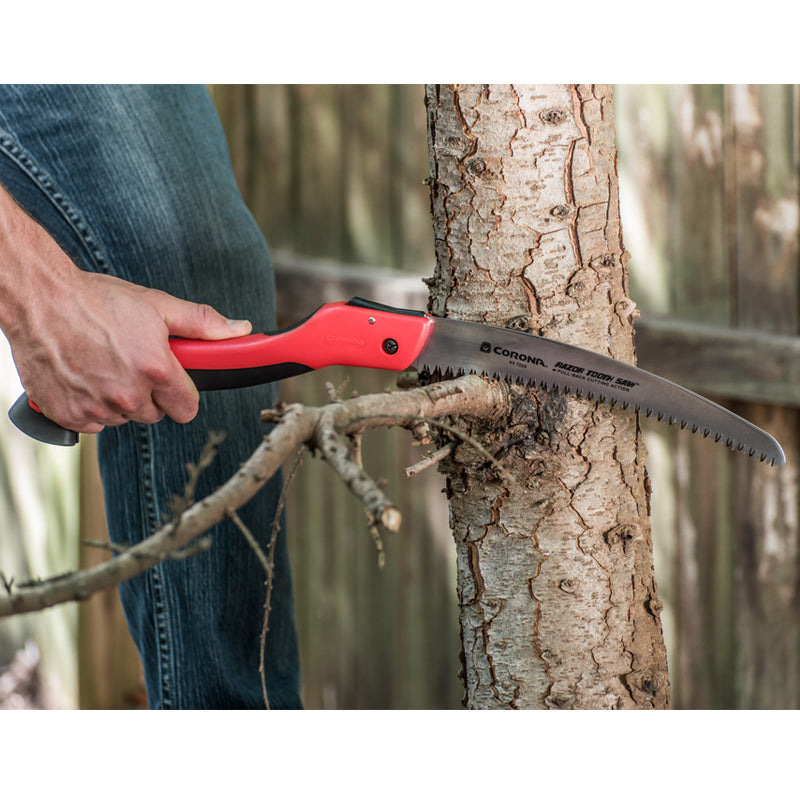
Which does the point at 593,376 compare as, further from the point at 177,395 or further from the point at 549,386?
A: the point at 177,395

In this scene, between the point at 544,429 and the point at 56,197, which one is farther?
the point at 56,197

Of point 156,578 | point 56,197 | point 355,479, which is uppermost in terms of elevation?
point 56,197

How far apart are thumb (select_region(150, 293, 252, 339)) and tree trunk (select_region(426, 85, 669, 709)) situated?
9.8 inches

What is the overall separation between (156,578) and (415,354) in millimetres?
488

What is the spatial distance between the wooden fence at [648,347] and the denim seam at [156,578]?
845 mm

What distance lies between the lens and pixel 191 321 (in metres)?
0.93

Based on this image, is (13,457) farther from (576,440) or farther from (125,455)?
(576,440)

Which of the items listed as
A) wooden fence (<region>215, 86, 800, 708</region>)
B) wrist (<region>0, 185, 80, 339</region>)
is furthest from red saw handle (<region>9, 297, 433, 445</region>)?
wooden fence (<region>215, 86, 800, 708</region>)

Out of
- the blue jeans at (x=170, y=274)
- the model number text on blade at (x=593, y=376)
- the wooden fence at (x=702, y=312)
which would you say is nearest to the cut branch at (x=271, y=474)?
the model number text on blade at (x=593, y=376)

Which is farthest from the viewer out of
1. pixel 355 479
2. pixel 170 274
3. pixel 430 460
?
pixel 170 274

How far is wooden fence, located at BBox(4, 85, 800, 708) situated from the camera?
154 cm

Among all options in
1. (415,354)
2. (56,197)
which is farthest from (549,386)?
(56,197)

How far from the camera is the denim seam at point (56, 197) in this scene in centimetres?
100

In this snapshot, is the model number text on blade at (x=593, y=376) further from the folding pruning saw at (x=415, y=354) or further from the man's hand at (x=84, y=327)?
the man's hand at (x=84, y=327)
